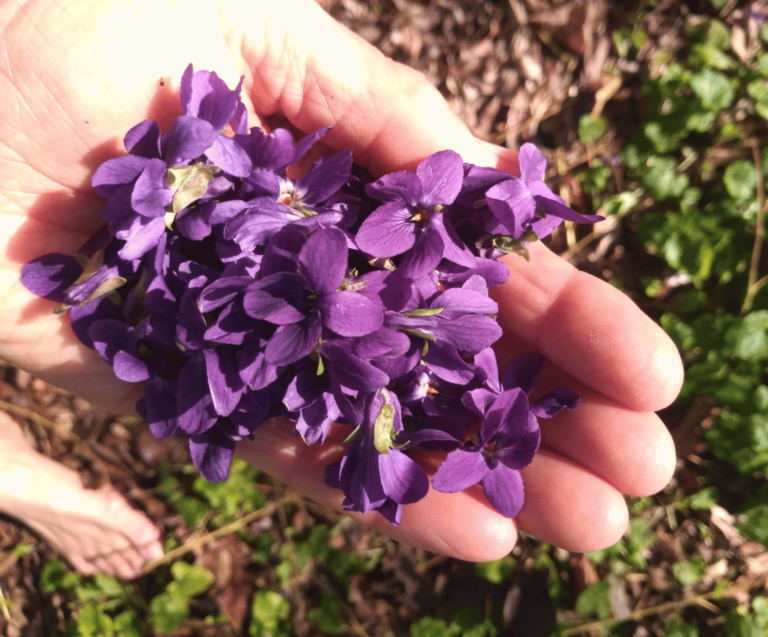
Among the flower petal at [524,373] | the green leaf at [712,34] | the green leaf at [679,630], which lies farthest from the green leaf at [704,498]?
the green leaf at [712,34]

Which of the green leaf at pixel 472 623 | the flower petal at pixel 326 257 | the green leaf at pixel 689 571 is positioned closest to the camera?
the flower petal at pixel 326 257

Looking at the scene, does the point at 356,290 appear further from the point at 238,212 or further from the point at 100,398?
the point at 100,398

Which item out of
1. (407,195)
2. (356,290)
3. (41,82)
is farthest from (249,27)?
(356,290)

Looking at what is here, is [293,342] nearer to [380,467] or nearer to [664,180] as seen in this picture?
[380,467]

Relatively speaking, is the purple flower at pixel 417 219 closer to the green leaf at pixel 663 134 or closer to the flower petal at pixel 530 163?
the flower petal at pixel 530 163

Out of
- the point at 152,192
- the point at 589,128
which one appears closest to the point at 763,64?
the point at 589,128
